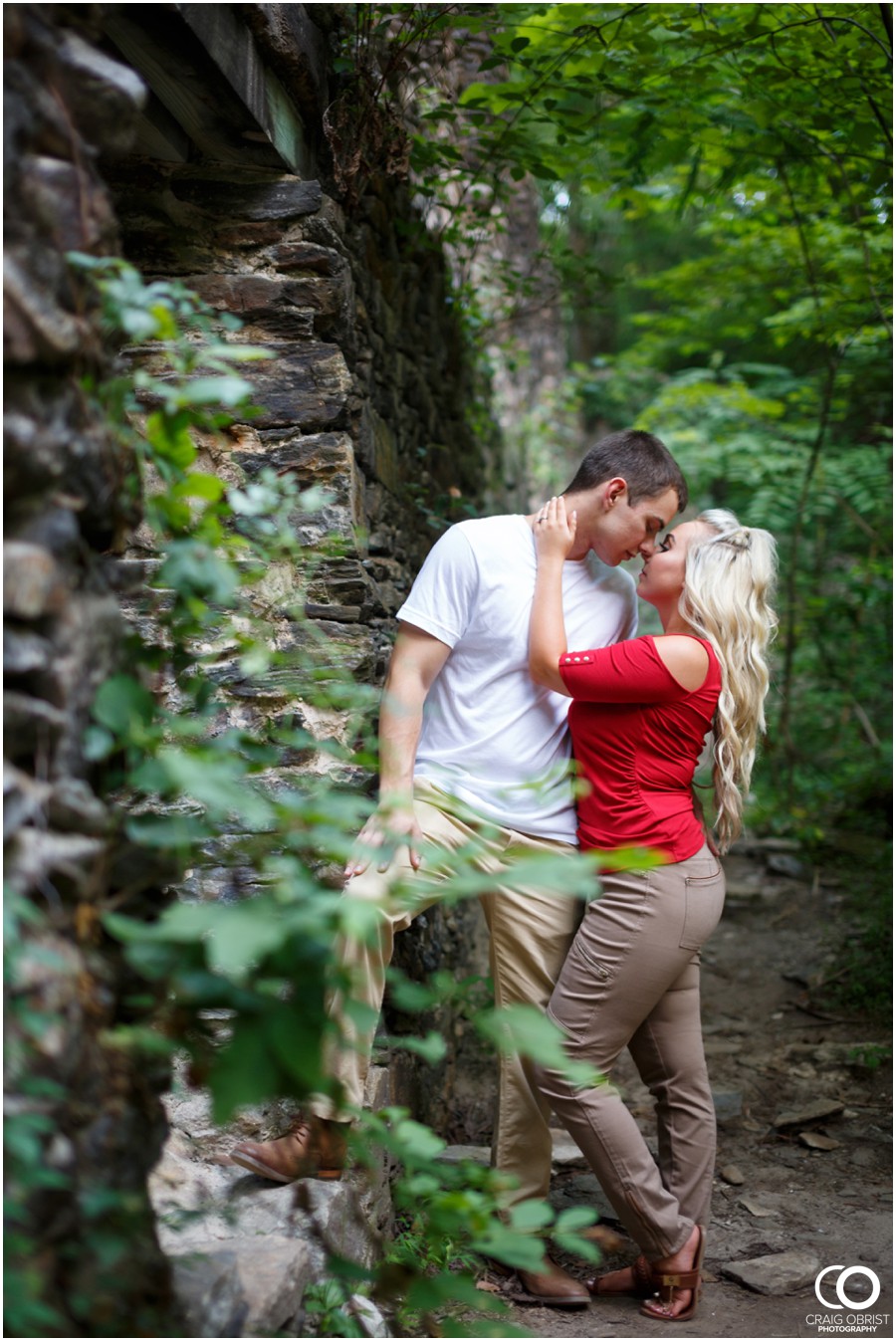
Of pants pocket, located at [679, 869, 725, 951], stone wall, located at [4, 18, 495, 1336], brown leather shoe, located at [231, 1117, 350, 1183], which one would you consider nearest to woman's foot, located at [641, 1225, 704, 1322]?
pants pocket, located at [679, 869, 725, 951]

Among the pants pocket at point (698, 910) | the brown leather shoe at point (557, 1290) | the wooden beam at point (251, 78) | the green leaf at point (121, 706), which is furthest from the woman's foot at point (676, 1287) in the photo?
the wooden beam at point (251, 78)

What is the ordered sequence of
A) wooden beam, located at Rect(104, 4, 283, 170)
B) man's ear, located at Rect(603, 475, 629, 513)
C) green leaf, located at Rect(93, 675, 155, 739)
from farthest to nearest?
man's ear, located at Rect(603, 475, 629, 513) < wooden beam, located at Rect(104, 4, 283, 170) < green leaf, located at Rect(93, 675, 155, 739)

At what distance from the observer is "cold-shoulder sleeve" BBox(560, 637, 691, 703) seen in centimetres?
231

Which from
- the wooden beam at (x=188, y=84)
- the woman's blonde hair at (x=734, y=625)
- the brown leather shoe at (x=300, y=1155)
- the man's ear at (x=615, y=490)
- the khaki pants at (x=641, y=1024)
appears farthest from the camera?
the man's ear at (x=615, y=490)

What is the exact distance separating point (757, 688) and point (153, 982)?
5.46 ft

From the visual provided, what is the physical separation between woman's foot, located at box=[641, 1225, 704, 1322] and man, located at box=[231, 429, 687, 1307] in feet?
0.55

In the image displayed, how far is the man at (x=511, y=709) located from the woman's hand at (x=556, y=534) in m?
0.06

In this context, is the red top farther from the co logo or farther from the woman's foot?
the co logo

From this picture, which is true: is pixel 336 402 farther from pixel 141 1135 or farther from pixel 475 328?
pixel 475 328

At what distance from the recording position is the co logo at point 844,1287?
2355 mm

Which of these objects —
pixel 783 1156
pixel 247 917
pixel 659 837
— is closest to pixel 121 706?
pixel 247 917

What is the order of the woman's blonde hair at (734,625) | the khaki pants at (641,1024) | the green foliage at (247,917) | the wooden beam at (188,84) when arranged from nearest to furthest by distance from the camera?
the green foliage at (247,917) < the wooden beam at (188,84) < the khaki pants at (641,1024) < the woman's blonde hair at (734,625)

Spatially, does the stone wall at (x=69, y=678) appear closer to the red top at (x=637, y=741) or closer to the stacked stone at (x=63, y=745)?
the stacked stone at (x=63, y=745)

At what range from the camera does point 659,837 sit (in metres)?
2.37
